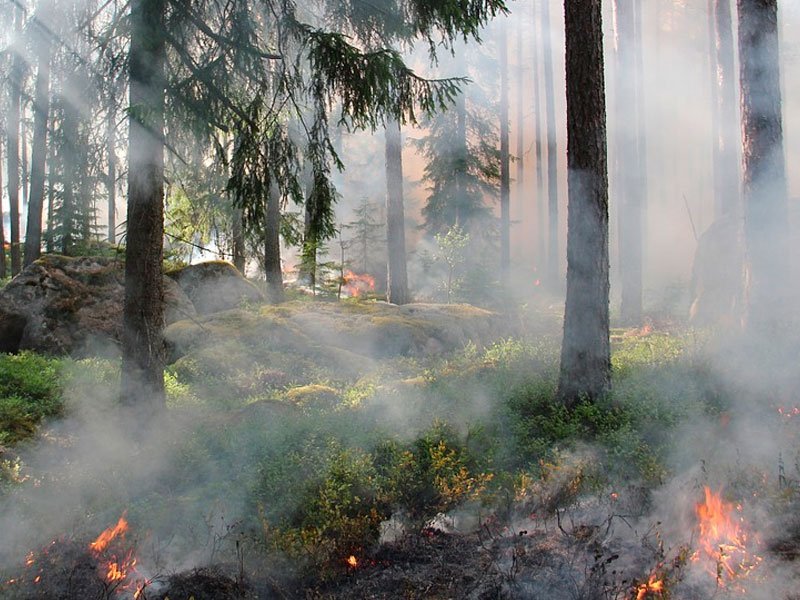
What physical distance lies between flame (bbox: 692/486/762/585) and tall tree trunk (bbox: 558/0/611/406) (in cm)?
240

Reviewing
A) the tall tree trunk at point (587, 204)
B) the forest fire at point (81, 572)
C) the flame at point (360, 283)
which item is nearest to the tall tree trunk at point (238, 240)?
the tall tree trunk at point (587, 204)

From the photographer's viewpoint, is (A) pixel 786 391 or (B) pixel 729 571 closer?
(B) pixel 729 571

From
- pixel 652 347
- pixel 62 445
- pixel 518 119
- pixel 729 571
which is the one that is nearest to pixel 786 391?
pixel 652 347

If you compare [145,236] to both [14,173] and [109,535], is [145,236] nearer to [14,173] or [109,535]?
[109,535]

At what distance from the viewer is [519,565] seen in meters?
4.82

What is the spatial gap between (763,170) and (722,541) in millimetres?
5957

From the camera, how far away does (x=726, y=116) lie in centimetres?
1499

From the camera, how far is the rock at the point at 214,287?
13753mm

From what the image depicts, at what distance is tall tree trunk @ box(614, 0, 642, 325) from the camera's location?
1513 centimetres

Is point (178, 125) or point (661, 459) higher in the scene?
point (178, 125)

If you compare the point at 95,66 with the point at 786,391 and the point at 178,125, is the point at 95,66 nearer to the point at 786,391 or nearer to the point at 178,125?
the point at 178,125

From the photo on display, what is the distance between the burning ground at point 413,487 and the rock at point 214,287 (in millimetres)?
4379

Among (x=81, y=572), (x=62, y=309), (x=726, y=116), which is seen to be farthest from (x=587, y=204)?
(x=726, y=116)

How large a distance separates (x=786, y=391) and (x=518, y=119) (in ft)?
108
